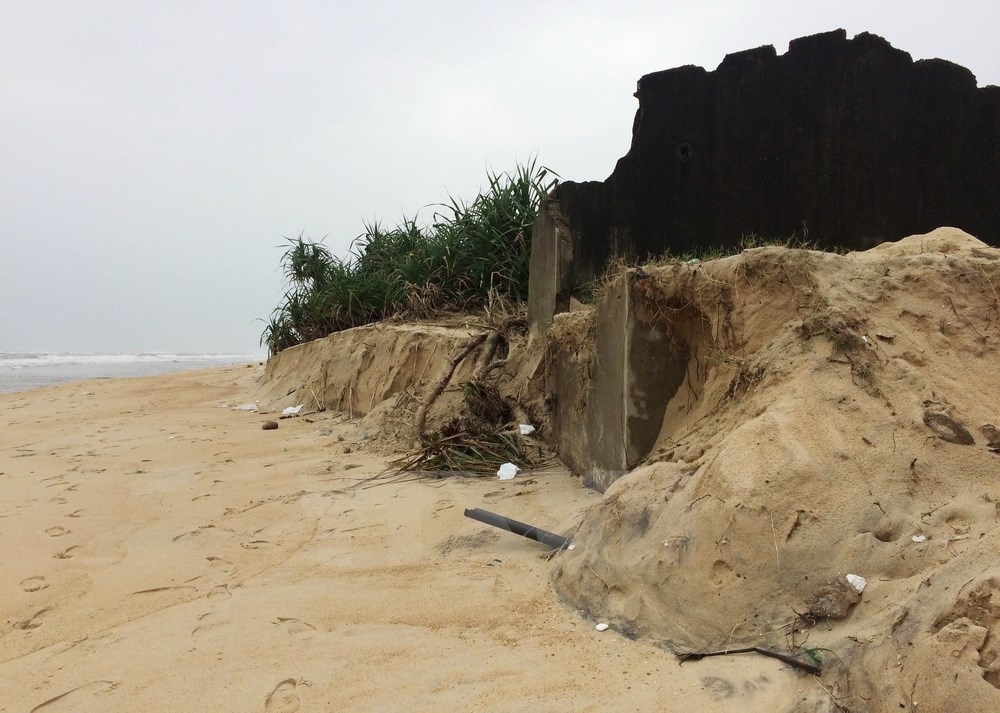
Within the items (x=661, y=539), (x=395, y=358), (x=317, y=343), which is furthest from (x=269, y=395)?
(x=661, y=539)

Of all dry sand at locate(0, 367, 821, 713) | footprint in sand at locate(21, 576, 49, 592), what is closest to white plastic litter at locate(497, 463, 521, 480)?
dry sand at locate(0, 367, 821, 713)

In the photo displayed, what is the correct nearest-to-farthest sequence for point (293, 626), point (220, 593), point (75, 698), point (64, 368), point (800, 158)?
point (75, 698), point (293, 626), point (220, 593), point (800, 158), point (64, 368)

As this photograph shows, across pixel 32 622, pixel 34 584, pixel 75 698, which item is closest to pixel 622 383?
pixel 75 698

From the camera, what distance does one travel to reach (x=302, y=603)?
8.89 feet

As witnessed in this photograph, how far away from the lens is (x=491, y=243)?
24.0ft

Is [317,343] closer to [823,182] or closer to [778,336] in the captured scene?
[823,182]

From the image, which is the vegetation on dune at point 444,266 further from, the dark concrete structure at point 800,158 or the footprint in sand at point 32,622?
the footprint in sand at point 32,622

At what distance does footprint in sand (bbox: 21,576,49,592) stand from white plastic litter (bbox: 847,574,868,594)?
9.78ft

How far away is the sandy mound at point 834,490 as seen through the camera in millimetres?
1765

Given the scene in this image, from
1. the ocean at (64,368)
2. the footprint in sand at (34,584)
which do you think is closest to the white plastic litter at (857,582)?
the footprint in sand at (34,584)

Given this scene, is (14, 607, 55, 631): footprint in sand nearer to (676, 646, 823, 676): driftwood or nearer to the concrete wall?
(676, 646, 823, 676): driftwood

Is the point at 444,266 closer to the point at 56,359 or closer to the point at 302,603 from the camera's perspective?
the point at 302,603

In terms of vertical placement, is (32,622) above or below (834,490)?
below

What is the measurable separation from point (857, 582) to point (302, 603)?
1.81m
